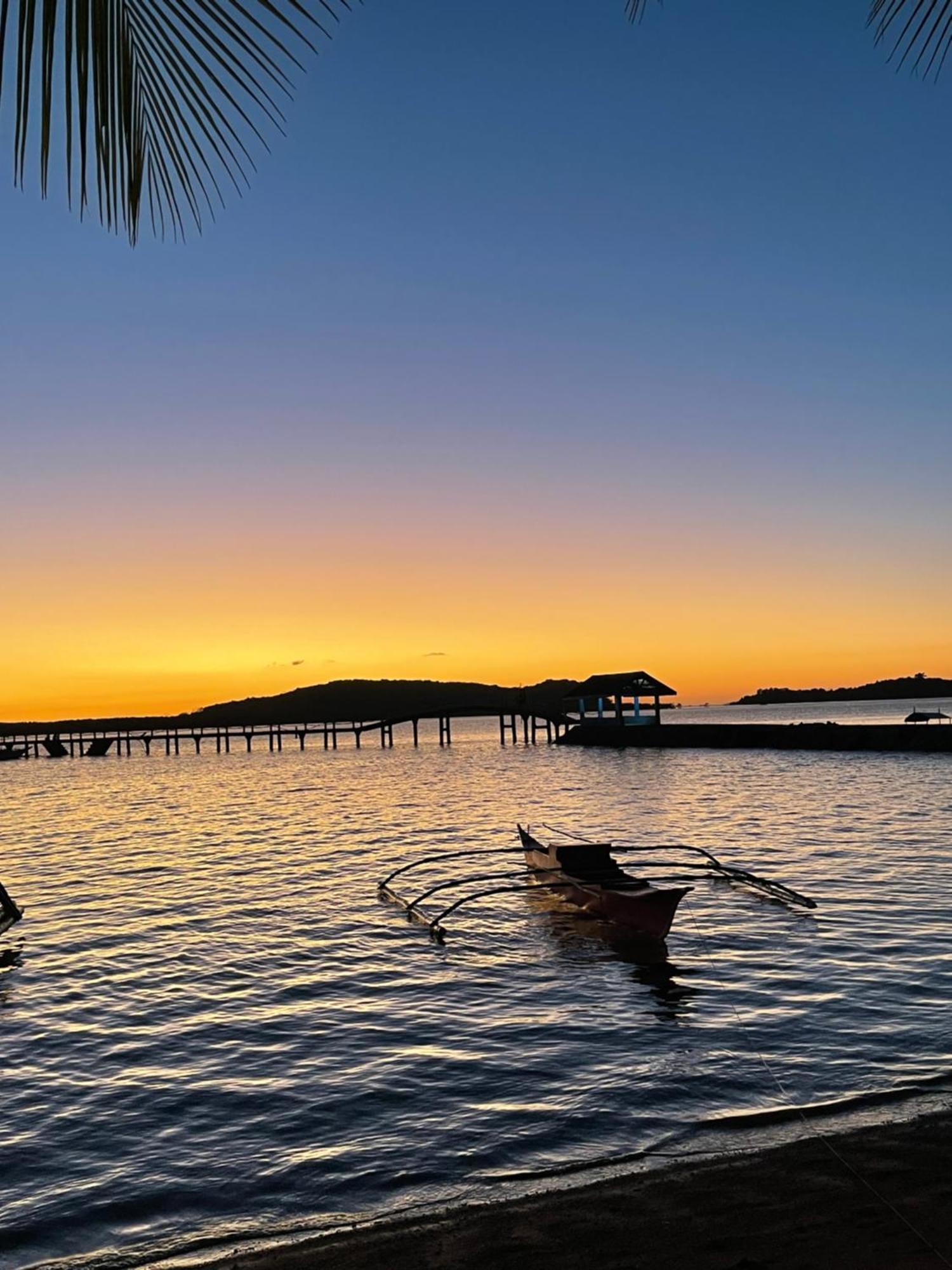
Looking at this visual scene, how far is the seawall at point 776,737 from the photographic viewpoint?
68375 millimetres

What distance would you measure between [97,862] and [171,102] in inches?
1234

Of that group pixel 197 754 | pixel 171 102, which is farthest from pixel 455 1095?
pixel 197 754

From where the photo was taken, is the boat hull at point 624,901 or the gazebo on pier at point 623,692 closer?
the boat hull at point 624,901

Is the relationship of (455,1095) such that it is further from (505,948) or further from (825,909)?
(825,909)

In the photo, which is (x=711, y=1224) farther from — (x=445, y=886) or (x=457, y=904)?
(x=445, y=886)

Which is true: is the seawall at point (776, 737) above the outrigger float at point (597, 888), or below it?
above

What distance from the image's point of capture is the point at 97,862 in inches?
1193

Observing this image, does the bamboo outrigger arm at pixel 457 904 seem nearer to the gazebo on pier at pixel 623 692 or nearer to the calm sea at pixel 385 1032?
the calm sea at pixel 385 1032

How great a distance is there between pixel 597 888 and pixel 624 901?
112 cm

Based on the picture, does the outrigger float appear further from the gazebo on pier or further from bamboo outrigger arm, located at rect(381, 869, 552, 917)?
the gazebo on pier

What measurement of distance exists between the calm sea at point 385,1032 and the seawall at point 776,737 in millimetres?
41004

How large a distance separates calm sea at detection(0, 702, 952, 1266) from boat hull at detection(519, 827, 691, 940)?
40cm

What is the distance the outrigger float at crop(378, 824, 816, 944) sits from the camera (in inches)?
658

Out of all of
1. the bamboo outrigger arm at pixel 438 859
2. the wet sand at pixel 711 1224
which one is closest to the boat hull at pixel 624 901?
the bamboo outrigger arm at pixel 438 859
